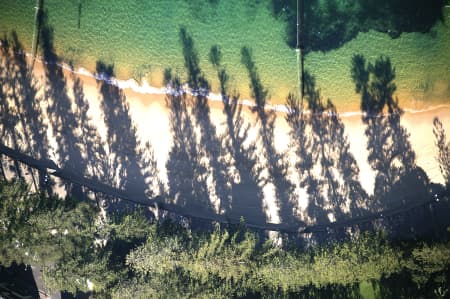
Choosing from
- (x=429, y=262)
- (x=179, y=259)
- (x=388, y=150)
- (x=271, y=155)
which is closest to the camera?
(x=429, y=262)

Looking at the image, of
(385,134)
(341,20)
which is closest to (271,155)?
(385,134)

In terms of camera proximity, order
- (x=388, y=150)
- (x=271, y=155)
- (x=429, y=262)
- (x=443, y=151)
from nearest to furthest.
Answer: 1. (x=429, y=262)
2. (x=443, y=151)
3. (x=388, y=150)
4. (x=271, y=155)

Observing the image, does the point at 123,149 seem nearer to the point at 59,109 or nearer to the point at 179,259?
the point at 59,109

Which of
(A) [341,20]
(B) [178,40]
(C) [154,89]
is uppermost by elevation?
(A) [341,20]

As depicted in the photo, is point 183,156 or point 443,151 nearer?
point 443,151

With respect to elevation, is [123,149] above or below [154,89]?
below

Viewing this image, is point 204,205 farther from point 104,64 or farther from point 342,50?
point 342,50

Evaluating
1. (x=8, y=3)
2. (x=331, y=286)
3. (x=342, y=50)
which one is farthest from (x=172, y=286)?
(x=8, y=3)
